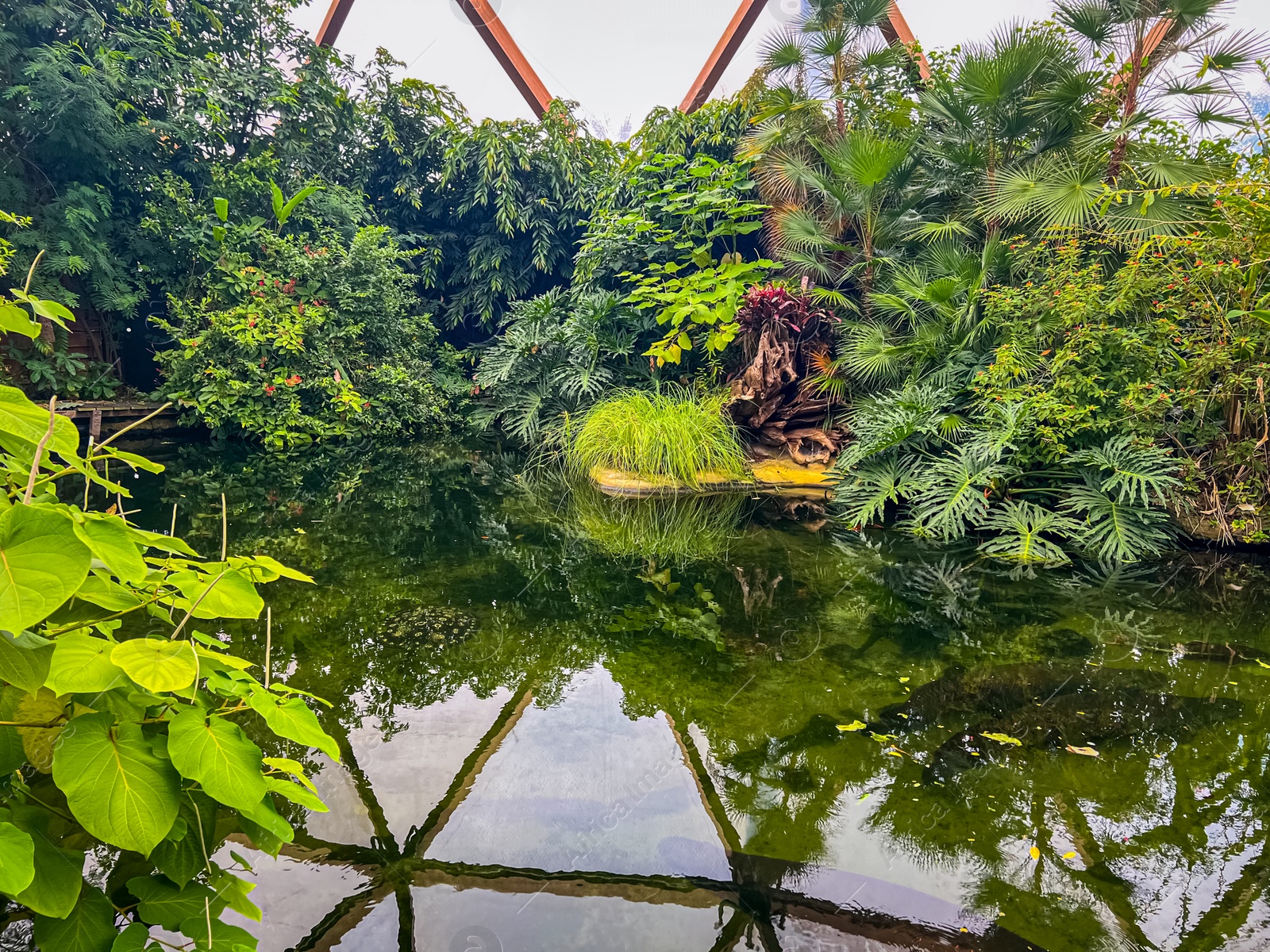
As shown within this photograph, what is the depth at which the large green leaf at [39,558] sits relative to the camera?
25.2 inches

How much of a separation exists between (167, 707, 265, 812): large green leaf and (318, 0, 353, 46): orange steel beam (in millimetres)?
10424

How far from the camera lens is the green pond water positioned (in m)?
1.35

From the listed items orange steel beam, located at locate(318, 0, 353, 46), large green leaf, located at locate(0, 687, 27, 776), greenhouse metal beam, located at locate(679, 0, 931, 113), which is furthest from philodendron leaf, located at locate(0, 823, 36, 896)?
orange steel beam, located at locate(318, 0, 353, 46)

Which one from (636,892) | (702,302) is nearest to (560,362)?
(702,302)

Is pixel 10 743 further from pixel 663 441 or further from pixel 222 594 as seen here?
pixel 663 441

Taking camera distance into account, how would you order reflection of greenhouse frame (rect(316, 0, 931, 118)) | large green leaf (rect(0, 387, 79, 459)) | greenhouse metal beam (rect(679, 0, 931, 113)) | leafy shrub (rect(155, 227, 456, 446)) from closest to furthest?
large green leaf (rect(0, 387, 79, 459)), leafy shrub (rect(155, 227, 456, 446)), greenhouse metal beam (rect(679, 0, 931, 113)), reflection of greenhouse frame (rect(316, 0, 931, 118))

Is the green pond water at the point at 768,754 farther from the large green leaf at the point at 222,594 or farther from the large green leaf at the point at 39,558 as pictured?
the large green leaf at the point at 39,558

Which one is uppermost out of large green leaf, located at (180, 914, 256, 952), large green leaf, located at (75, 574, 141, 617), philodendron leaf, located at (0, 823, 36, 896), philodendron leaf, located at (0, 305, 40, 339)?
philodendron leaf, located at (0, 305, 40, 339)

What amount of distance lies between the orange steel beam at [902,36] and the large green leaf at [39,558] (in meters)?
7.18

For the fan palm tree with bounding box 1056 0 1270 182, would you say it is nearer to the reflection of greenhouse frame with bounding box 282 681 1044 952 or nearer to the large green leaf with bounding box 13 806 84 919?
the reflection of greenhouse frame with bounding box 282 681 1044 952

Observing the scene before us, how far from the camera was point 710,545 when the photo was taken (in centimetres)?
406

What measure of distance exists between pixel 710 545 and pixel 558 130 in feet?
25.3

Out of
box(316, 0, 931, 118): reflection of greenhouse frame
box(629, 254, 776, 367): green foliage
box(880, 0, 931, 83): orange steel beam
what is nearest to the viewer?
box(629, 254, 776, 367): green foliage

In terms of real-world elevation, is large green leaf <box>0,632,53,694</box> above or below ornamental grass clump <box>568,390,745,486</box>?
below
